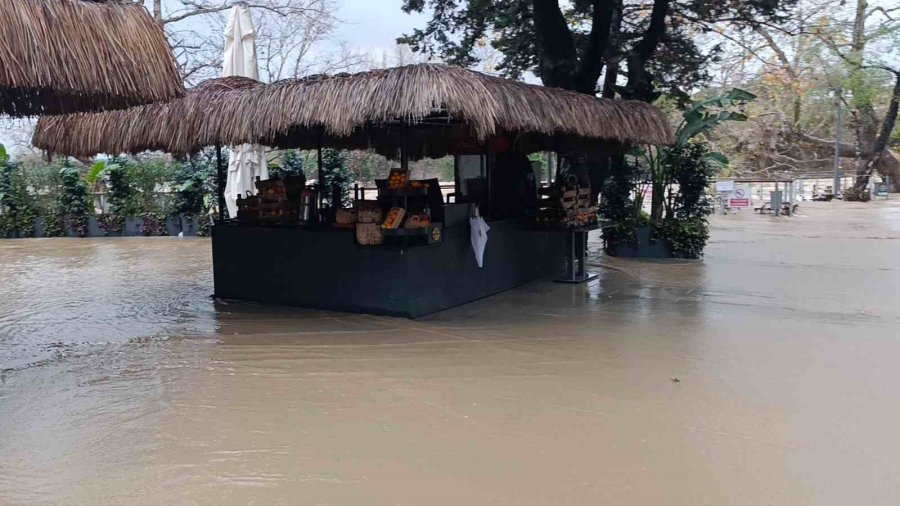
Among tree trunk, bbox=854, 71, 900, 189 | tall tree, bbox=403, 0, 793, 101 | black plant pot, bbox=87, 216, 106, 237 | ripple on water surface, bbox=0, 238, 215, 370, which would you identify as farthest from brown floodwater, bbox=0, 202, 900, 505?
tree trunk, bbox=854, 71, 900, 189

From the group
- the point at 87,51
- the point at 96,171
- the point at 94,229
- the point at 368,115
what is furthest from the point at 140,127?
the point at 94,229

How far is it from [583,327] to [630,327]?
46cm

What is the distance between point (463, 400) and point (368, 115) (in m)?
2.70

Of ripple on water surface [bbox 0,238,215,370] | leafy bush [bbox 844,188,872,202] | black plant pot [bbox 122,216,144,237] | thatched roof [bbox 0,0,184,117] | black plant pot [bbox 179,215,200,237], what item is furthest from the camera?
leafy bush [bbox 844,188,872,202]

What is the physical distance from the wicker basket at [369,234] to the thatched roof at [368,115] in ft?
3.36

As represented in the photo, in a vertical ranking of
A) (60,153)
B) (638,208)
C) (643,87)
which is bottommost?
(638,208)

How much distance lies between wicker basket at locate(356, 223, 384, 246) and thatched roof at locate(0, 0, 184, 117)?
246cm

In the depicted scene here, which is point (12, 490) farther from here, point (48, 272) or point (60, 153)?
point (48, 272)

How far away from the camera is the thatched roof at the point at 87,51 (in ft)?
13.1

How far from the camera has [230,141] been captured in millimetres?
7059

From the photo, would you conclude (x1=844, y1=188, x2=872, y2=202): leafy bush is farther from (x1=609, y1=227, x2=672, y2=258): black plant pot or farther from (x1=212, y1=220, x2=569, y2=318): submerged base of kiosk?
(x1=212, y1=220, x2=569, y2=318): submerged base of kiosk

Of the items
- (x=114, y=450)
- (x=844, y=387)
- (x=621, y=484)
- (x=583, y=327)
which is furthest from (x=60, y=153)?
(x=844, y=387)

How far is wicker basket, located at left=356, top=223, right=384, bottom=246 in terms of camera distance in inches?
274

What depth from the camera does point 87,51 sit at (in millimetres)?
4348
